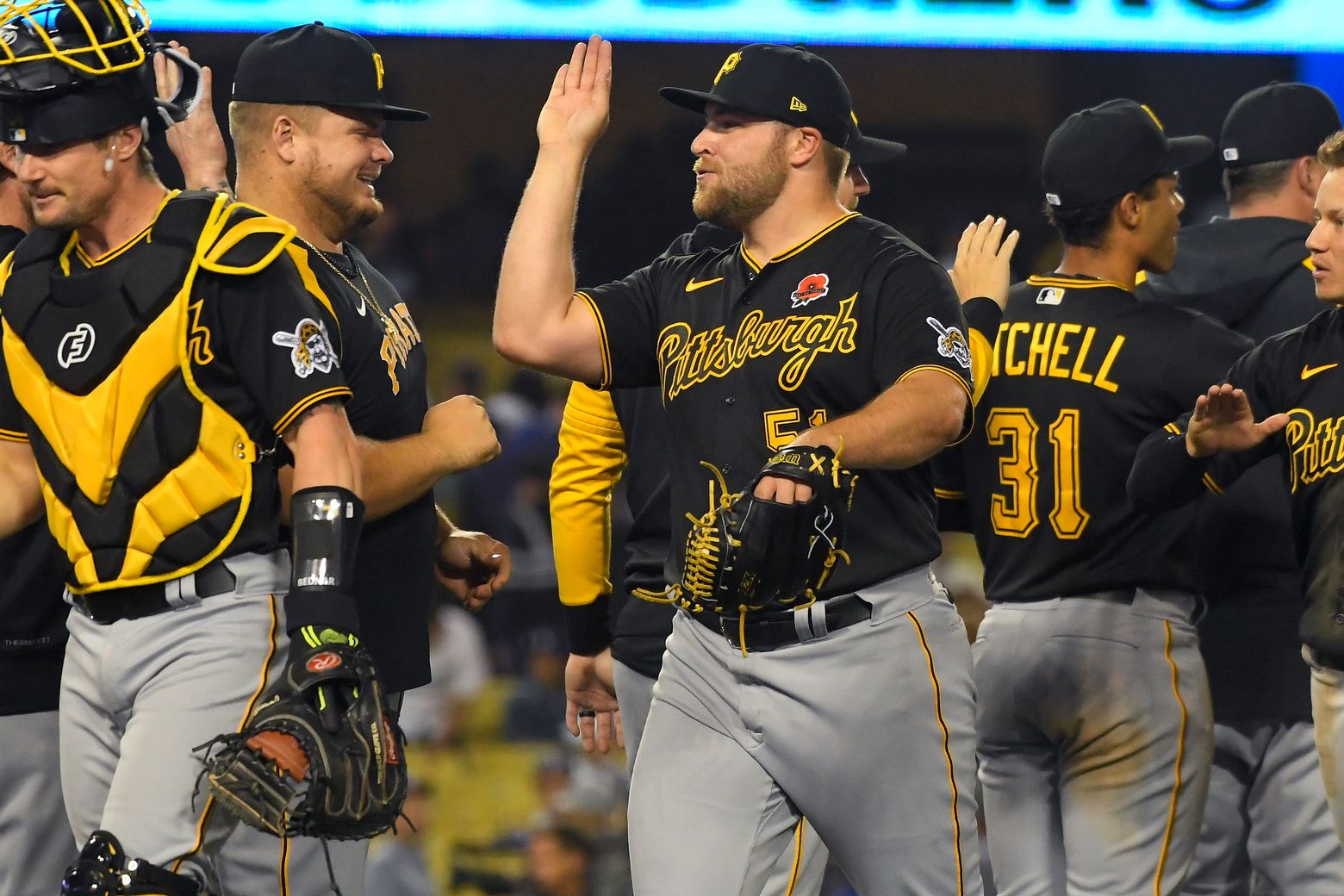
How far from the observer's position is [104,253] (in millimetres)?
2770

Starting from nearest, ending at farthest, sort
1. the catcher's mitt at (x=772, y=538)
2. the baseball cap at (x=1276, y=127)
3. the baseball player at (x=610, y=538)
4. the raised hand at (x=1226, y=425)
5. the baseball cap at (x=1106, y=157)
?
the catcher's mitt at (x=772, y=538) < the raised hand at (x=1226, y=425) < the baseball player at (x=610, y=538) < the baseball cap at (x=1106, y=157) < the baseball cap at (x=1276, y=127)

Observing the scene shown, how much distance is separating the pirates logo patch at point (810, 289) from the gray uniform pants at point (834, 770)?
1.72 ft

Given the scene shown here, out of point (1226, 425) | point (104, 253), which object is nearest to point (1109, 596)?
point (1226, 425)

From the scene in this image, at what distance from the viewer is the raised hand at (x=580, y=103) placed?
10.5ft

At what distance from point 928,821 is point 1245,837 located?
165 centimetres

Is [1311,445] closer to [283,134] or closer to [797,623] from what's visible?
[797,623]

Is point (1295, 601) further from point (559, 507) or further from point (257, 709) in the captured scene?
point (257, 709)

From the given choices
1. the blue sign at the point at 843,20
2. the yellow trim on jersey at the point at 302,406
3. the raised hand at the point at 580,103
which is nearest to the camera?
the yellow trim on jersey at the point at 302,406

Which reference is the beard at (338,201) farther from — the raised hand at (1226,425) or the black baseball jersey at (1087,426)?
the raised hand at (1226,425)

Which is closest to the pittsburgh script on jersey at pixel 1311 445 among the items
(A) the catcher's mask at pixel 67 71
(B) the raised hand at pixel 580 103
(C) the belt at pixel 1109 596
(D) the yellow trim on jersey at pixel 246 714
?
A: (C) the belt at pixel 1109 596

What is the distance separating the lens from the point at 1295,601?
4.09 metres

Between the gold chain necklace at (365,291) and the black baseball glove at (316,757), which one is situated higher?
the gold chain necklace at (365,291)

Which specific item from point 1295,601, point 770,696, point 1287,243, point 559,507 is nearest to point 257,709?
point 770,696

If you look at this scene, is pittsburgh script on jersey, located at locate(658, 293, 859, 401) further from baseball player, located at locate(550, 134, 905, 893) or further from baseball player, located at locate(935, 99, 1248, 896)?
baseball player, located at locate(935, 99, 1248, 896)
